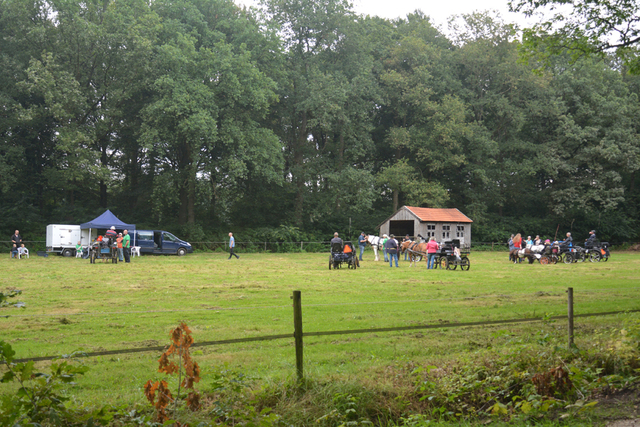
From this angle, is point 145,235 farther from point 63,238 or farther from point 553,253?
point 553,253

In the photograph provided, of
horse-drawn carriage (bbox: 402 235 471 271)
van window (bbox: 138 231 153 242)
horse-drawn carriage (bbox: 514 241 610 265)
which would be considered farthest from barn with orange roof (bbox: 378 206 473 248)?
van window (bbox: 138 231 153 242)

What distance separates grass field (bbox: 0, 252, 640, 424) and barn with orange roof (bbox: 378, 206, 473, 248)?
64.6 ft

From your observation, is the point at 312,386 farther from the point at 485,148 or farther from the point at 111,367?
the point at 485,148

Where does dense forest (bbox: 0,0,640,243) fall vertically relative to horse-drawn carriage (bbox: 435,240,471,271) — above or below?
above

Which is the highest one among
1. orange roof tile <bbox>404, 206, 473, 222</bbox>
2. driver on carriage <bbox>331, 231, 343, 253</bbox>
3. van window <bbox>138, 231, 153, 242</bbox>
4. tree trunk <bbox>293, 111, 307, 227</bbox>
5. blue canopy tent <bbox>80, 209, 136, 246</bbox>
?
tree trunk <bbox>293, 111, 307, 227</bbox>

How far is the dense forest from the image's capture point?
31922mm

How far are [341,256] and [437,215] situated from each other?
18.5m

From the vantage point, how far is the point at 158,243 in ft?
104

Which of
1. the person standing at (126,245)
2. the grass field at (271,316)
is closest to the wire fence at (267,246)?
the person standing at (126,245)

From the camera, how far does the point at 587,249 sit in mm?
27078

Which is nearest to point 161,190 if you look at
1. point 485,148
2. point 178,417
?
point 485,148

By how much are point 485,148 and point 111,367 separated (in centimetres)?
4098

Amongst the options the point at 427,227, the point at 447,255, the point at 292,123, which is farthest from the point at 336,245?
the point at 292,123

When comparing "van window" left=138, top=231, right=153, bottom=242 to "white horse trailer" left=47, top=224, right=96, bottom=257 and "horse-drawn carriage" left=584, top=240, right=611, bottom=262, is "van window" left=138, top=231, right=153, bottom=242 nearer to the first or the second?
"white horse trailer" left=47, top=224, right=96, bottom=257
